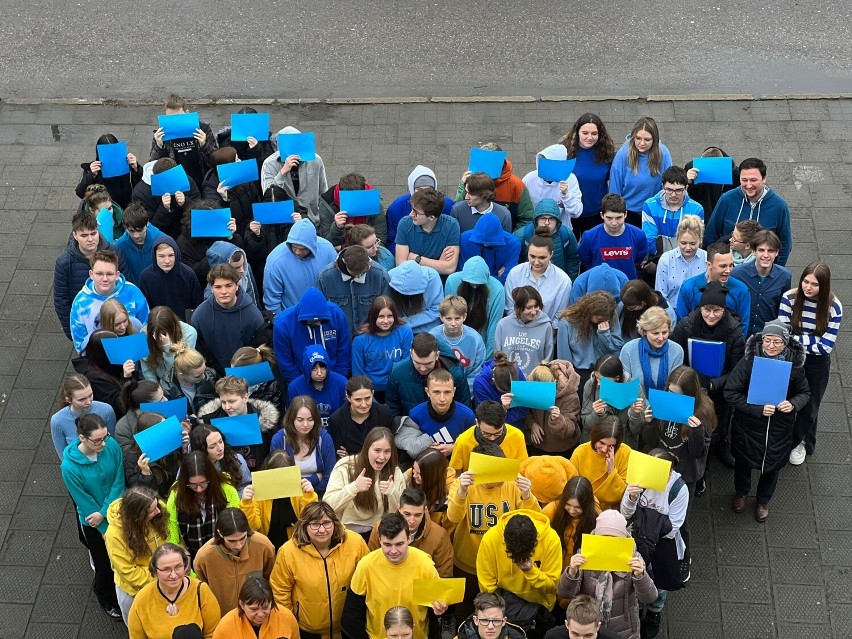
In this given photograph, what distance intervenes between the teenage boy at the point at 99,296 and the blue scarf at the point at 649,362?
13.3 ft

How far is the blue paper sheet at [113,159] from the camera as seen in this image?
11.0 m

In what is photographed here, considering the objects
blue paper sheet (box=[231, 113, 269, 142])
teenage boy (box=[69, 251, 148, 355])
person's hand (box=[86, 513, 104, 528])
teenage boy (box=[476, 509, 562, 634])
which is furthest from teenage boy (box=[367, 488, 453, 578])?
blue paper sheet (box=[231, 113, 269, 142])

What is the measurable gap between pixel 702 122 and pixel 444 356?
6533 mm

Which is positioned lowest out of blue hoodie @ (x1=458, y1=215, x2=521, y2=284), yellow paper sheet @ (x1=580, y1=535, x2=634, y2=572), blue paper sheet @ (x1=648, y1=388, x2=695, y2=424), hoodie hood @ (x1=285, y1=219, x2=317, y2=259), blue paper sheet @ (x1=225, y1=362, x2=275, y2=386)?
yellow paper sheet @ (x1=580, y1=535, x2=634, y2=572)

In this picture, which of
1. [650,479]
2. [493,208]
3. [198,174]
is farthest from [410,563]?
[198,174]

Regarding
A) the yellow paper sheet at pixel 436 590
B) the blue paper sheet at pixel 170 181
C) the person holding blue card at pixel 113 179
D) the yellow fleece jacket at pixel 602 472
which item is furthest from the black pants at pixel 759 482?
the person holding blue card at pixel 113 179

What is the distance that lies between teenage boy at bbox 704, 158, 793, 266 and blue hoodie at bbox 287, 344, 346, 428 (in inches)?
155

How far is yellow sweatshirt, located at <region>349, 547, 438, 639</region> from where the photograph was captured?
7.21 m

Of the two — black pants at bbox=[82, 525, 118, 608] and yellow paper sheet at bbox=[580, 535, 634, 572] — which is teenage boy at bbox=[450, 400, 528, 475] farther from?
black pants at bbox=[82, 525, 118, 608]

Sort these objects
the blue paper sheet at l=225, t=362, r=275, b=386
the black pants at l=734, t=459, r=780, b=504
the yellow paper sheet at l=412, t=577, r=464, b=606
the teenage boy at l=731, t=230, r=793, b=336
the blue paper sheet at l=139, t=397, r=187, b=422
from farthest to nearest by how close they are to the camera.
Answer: the teenage boy at l=731, t=230, r=793, b=336, the black pants at l=734, t=459, r=780, b=504, the blue paper sheet at l=225, t=362, r=275, b=386, the blue paper sheet at l=139, t=397, r=187, b=422, the yellow paper sheet at l=412, t=577, r=464, b=606

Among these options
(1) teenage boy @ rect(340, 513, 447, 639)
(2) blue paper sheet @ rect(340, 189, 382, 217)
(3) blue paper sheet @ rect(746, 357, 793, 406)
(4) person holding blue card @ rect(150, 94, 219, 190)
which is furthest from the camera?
(4) person holding blue card @ rect(150, 94, 219, 190)

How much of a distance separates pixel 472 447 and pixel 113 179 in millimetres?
5065

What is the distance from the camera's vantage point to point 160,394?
8.52 m

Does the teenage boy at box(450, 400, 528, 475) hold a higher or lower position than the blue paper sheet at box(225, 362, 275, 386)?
lower
